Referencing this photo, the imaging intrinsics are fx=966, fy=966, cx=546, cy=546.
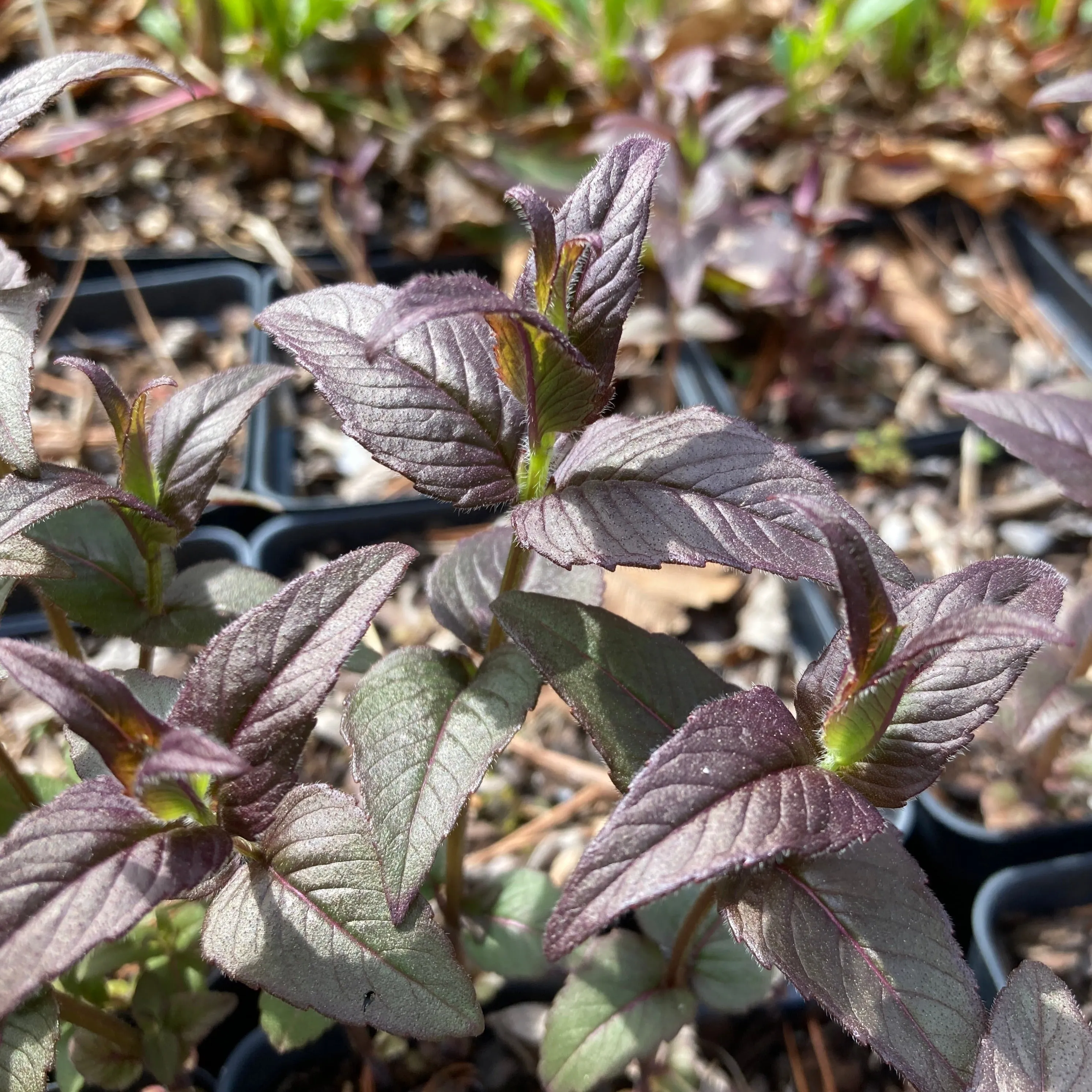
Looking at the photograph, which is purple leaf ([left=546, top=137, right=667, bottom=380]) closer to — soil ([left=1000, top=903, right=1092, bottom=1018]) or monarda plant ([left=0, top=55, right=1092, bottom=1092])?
monarda plant ([left=0, top=55, right=1092, bottom=1092])

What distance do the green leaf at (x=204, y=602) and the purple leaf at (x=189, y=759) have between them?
26 centimetres

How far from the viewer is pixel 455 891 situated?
0.96 meters

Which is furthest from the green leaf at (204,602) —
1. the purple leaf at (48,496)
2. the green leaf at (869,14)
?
the green leaf at (869,14)

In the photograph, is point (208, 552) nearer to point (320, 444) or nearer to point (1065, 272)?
point (320, 444)

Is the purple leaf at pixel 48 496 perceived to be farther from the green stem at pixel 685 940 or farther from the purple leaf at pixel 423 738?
the green stem at pixel 685 940

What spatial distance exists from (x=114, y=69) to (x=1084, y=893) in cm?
134

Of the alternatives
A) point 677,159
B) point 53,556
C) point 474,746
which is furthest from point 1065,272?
point 53,556

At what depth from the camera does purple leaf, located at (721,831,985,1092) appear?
2.01 feet

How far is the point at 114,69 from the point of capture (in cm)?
71

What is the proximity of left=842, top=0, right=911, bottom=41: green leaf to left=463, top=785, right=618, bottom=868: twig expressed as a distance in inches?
73.4

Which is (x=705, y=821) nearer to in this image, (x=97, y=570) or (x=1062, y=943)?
(x=97, y=570)

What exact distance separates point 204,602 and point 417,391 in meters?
0.30

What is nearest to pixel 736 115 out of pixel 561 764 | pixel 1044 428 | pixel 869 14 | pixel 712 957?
pixel 869 14

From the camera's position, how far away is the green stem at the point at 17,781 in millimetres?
833
